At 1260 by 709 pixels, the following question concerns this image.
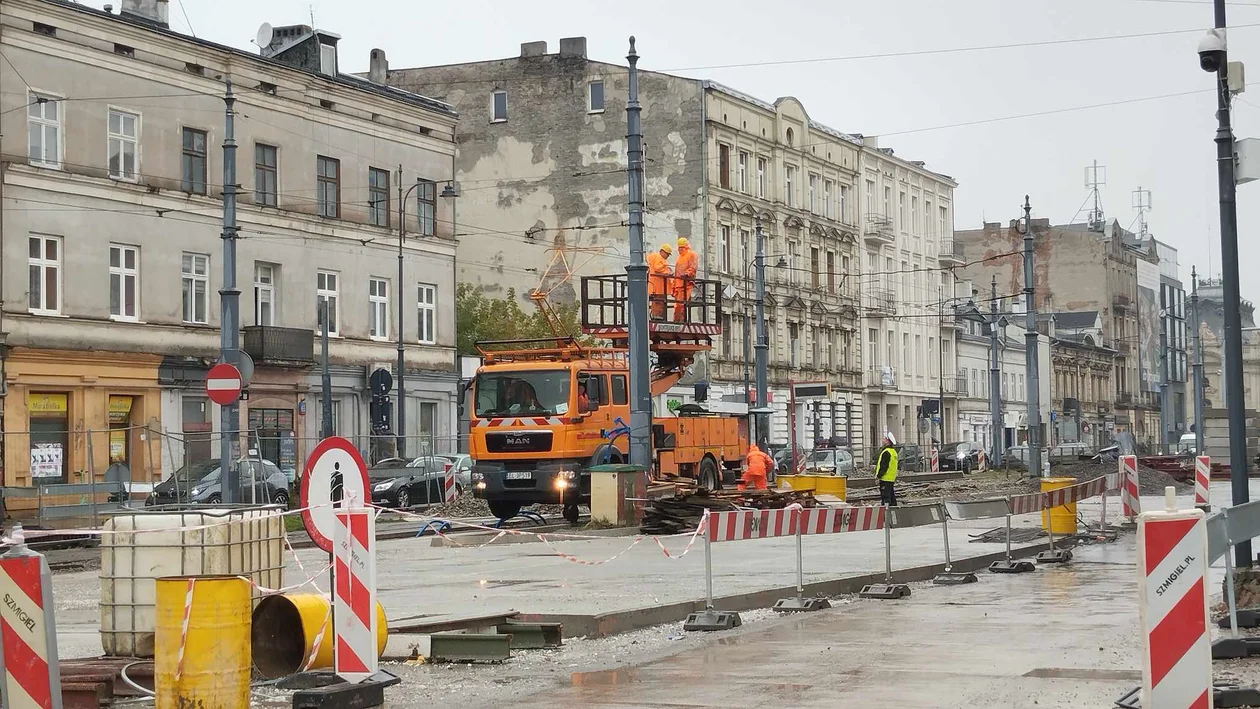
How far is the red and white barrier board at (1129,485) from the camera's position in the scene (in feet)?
82.9

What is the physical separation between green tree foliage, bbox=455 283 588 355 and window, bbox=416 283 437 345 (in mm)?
8145

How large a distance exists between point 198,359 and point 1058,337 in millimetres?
77314

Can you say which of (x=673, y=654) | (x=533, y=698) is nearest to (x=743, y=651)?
(x=673, y=654)

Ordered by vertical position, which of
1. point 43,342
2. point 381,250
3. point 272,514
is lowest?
point 272,514

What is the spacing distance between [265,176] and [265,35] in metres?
7.91

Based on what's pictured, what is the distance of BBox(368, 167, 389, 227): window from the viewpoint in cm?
5094

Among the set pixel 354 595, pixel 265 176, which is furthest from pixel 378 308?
pixel 354 595

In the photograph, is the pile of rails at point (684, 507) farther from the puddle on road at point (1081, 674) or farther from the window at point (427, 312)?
the window at point (427, 312)

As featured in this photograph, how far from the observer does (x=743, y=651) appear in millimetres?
11938

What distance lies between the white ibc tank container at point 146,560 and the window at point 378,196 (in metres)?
40.2

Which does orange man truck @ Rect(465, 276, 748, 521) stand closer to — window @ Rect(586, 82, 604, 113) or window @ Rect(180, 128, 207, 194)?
window @ Rect(180, 128, 207, 194)

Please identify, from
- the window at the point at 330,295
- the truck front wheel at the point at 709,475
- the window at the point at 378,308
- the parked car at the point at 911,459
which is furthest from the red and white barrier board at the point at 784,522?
the parked car at the point at 911,459

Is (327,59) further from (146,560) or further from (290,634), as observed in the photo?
(290,634)

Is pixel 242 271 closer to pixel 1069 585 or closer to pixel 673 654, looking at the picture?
pixel 1069 585
